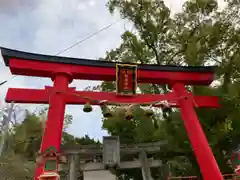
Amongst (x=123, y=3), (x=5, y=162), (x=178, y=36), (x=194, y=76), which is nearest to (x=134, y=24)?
(x=123, y=3)

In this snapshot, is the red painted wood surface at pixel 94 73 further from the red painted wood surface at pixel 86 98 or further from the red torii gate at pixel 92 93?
the red painted wood surface at pixel 86 98

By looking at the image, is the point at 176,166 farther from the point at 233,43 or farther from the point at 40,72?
the point at 40,72

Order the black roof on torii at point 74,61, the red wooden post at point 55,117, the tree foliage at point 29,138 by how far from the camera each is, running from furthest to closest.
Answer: the tree foliage at point 29,138, the black roof on torii at point 74,61, the red wooden post at point 55,117

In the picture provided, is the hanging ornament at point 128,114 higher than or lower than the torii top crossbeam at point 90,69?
lower

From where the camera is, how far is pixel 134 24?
1334 cm

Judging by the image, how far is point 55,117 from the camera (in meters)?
6.21

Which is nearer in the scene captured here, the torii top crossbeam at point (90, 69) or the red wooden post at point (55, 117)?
the red wooden post at point (55, 117)

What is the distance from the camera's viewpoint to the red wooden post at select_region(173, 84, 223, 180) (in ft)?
20.0

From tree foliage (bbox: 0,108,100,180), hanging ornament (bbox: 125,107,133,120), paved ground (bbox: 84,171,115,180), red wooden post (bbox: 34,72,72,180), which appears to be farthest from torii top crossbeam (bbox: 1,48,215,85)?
tree foliage (bbox: 0,108,100,180)

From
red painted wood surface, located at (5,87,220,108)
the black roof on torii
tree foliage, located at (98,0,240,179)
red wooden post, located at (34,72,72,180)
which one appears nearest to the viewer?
red wooden post, located at (34,72,72,180)

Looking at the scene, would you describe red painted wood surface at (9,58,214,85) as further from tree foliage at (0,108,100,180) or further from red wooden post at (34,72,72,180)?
tree foliage at (0,108,100,180)

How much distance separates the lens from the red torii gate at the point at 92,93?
6262 mm

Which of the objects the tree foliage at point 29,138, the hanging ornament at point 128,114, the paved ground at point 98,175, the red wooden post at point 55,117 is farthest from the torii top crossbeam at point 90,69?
the tree foliage at point 29,138

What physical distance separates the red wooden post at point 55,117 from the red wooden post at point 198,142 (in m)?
3.45
